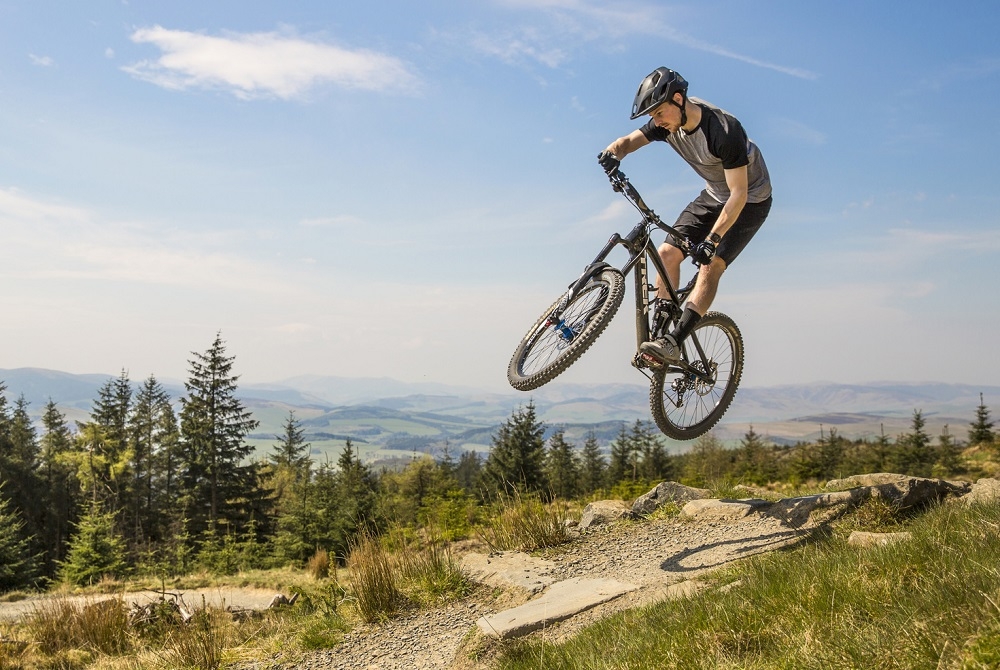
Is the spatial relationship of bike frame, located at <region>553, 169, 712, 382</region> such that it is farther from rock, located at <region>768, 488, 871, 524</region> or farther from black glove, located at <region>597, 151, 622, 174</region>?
rock, located at <region>768, 488, 871, 524</region>

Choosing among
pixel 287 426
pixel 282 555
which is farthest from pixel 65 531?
pixel 282 555

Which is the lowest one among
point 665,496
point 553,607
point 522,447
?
point 522,447

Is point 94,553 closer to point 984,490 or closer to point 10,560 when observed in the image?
point 10,560

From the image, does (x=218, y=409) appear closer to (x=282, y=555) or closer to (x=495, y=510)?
(x=282, y=555)

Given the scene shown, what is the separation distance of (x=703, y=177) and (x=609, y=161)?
45.4 inches

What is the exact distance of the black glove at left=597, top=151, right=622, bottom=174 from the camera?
6969 millimetres

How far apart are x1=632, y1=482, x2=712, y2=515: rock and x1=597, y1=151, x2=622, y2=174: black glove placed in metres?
6.07

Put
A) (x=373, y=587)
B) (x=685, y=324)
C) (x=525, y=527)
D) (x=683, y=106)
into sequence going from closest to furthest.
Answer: (x=683, y=106)
(x=685, y=324)
(x=373, y=587)
(x=525, y=527)

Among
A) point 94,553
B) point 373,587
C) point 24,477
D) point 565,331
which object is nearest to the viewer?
point 565,331

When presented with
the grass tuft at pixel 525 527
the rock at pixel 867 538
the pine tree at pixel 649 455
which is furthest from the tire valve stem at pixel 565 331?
the pine tree at pixel 649 455

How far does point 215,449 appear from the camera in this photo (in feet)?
166

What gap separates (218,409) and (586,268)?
52.6 meters

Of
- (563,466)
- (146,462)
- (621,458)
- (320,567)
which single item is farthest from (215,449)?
(621,458)

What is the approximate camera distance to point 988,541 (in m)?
4.09
